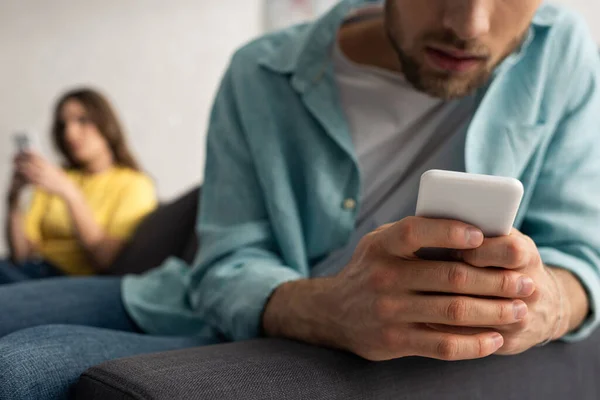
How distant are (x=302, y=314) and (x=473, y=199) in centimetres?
23

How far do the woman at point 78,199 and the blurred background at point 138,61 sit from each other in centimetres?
46

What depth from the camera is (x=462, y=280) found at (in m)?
0.50

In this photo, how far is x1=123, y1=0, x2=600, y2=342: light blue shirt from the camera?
28.5 inches

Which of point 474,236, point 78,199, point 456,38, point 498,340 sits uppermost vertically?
point 456,38

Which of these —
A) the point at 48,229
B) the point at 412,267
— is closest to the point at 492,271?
the point at 412,267

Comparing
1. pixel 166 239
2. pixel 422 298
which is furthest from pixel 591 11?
pixel 422 298

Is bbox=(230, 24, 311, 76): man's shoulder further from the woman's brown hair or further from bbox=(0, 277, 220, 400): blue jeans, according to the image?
the woman's brown hair

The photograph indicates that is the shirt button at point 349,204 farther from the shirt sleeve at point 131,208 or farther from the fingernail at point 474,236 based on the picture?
the shirt sleeve at point 131,208

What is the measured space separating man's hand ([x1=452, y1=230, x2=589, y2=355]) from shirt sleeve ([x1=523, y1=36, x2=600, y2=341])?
0.08 ft

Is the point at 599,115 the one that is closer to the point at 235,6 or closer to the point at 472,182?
the point at 472,182

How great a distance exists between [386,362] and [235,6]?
2.22m

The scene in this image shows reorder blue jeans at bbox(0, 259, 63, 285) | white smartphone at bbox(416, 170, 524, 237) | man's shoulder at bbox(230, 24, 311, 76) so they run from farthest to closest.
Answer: blue jeans at bbox(0, 259, 63, 285) < man's shoulder at bbox(230, 24, 311, 76) < white smartphone at bbox(416, 170, 524, 237)

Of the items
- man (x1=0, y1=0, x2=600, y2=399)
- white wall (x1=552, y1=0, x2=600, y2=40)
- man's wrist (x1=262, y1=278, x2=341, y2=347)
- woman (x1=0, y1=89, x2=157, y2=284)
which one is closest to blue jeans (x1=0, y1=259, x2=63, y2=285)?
woman (x1=0, y1=89, x2=157, y2=284)

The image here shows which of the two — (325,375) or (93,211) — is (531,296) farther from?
(93,211)
